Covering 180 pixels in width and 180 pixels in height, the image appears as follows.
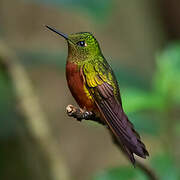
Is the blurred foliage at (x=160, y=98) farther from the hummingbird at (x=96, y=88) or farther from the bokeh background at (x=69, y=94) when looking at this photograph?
the hummingbird at (x=96, y=88)

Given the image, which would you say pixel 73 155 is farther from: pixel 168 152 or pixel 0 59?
pixel 168 152

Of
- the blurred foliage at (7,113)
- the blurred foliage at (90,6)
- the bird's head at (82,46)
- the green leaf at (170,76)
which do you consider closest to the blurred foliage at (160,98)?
the green leaf at (170,76)

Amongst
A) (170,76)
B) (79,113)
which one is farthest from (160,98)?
(79,113)

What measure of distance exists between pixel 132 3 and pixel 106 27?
3.46ft

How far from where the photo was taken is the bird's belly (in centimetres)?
226

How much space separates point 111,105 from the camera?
2238mm

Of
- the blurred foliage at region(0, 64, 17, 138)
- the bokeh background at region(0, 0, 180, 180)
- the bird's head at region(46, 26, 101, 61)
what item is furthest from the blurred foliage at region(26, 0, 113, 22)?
the blurred foliage at region(0, 64, 17, 138)

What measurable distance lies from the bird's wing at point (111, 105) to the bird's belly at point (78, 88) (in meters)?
0.02

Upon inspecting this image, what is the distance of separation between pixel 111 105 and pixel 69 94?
4065mm

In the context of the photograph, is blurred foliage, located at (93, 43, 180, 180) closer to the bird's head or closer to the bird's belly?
the bird's head

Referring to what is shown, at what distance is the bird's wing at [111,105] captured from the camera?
205cm

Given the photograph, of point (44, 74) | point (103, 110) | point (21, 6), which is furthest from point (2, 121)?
point (103, 110)

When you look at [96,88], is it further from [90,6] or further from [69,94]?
[69,94]

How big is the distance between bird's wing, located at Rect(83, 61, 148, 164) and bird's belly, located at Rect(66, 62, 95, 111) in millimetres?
25
